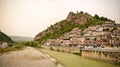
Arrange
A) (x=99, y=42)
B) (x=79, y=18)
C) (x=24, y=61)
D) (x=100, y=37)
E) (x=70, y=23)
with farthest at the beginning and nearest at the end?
1. (x=70, y=23)
2. (x=79, y=18)
3. (x=100, y=37)
4. (x=99, y=42)
5. (x=24, y=61)

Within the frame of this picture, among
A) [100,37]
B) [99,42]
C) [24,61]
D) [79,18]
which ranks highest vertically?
[79,18]

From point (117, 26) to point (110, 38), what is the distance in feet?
4.89

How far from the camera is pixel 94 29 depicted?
59.6 feet

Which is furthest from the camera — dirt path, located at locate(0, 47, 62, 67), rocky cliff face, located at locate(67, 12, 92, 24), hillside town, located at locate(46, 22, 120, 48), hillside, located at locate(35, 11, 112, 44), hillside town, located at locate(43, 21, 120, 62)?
rocky cliff face, located at locate(67, 12, 92, 24)

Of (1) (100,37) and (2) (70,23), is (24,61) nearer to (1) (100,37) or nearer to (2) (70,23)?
(1) (100,37)

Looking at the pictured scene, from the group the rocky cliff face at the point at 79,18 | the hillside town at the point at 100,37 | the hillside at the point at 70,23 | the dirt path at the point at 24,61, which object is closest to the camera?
the dirt path at the point at 24,61

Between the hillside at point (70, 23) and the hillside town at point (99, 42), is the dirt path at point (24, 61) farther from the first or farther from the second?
the hillside at point (70, 23)

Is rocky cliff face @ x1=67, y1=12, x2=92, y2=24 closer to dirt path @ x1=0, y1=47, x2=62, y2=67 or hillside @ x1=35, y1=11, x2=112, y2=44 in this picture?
hillside @ x1=35, y1=11, x2=112, y2=44

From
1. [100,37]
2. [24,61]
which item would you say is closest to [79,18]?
[100,37]

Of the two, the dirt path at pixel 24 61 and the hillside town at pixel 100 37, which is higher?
the hillside town at pixel 100 37

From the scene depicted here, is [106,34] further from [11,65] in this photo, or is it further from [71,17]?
[71,17]

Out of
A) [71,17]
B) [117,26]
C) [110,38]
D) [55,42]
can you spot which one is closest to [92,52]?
[110,38]

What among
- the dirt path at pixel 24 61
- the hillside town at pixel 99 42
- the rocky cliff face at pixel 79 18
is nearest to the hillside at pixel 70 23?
the rocky cliff face at pixel 79 18

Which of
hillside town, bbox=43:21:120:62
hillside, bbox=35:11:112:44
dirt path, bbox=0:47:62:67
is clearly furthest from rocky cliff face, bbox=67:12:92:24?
dirt path, bbox=0:47:62:67
